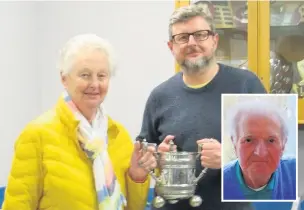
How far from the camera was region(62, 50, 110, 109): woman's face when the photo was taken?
1.07 metres

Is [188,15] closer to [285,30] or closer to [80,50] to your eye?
[80,50]

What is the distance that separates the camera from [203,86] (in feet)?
3.97

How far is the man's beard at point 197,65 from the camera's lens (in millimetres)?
1189

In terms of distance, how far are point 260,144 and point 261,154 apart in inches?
0.8

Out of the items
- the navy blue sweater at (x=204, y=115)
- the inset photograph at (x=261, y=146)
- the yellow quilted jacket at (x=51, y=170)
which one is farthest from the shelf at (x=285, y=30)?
the yellow quilted jacket at (x=51, y=170)

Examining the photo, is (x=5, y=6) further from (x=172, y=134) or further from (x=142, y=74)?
(x=172, y=134)

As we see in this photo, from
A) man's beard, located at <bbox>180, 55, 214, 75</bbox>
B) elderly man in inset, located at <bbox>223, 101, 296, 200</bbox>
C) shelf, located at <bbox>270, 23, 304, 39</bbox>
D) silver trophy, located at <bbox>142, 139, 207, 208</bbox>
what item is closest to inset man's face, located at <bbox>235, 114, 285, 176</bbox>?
elderly man in inset, located at <bbox>223, 101, 296, 200</bbox>

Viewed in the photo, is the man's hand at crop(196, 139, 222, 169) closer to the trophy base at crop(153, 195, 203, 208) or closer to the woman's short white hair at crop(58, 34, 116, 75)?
the trophy base at crop(153, 195, 203, 208)

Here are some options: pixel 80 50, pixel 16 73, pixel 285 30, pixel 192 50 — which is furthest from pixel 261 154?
pixel 16 73

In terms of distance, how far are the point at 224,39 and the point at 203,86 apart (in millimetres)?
877

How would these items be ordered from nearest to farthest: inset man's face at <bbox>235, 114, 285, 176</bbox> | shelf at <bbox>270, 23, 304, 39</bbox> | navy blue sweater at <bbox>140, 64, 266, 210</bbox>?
inset man's face at <bbox>235, 114, 285, 176</bbox> → navy blue sweater at <bbox>140, 64, 266, 210</bbox> → shelf at <bbox>270, 23, 304, 39</bbox>

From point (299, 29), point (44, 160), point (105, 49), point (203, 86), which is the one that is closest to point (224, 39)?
point (299, 29)

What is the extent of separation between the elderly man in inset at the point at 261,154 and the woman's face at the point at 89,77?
11.8 inches

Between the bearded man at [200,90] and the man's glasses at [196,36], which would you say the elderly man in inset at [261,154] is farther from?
the man's glasses at [196,36]
